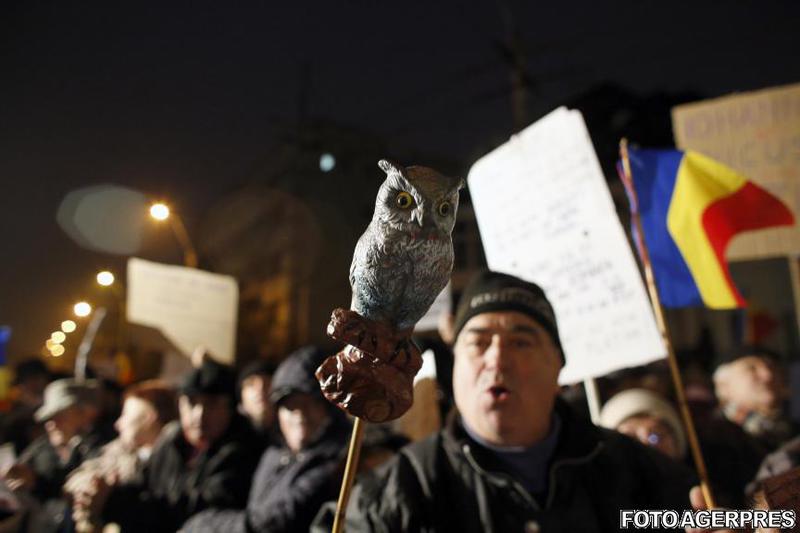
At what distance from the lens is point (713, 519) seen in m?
1.10

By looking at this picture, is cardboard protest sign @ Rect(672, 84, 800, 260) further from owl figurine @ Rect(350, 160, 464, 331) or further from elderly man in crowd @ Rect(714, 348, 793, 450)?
owl figurine @ Rect(350, 160, 464, 331)

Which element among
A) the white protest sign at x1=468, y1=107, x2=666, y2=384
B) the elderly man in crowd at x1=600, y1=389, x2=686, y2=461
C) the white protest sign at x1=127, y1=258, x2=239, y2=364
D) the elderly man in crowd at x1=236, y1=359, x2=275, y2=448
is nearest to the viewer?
the white protest sign at x1=468, y1=107, x2=666, y2=384

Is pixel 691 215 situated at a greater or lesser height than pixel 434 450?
greater

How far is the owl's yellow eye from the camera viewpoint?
0.91m

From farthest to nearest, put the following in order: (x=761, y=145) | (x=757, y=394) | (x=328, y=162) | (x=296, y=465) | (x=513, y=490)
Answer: (x=757, y=394) < (x=761, y=145) < (x=296, y=465) < (x=328, y=162) < (x=513, y=490)

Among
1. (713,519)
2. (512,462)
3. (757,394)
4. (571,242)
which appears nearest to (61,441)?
(512,462)

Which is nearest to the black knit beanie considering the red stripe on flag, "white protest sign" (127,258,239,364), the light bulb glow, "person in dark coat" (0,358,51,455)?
the light bulb glow

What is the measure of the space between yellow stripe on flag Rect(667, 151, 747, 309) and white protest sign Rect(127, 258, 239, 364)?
9.31 feet

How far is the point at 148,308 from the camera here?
4.17m

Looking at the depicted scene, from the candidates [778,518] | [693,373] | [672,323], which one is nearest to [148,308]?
[778,518]

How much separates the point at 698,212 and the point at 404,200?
200 centimetres

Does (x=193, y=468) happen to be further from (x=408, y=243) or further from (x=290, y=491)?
(x=408, y=243)

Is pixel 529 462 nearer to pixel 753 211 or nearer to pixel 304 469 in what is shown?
pixel 304 469

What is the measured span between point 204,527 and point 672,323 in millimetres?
17196
